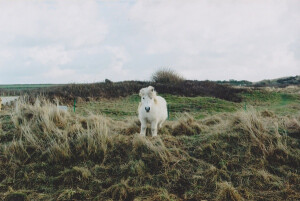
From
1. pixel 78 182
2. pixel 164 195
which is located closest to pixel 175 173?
pixel 164 195

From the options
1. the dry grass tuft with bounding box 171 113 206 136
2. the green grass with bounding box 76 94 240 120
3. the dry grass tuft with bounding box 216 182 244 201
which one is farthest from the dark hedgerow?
the dry grass tuft with bounding box 216 182 244 201

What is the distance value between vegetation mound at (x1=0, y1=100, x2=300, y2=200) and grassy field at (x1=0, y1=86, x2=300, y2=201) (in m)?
0.02

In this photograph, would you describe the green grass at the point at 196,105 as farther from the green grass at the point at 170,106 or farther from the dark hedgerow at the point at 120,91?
the dark hedgerow at the point at 120,91

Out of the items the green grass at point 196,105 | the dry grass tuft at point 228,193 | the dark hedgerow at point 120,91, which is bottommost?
the dry grass tuft at point 228,193

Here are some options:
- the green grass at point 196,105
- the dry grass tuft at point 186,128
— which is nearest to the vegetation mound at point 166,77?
the green grass at point 196,105

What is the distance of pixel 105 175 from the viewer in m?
5.38

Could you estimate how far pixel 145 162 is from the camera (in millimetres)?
5699

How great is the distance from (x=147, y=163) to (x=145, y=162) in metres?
0.05

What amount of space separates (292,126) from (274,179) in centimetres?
246

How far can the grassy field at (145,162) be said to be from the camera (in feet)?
16.0

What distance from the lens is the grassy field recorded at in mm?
4879

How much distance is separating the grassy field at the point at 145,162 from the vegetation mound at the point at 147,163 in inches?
0.7

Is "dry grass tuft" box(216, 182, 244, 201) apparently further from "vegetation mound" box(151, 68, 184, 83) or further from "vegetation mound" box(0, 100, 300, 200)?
"vegetation mound" box(151, 68, 184, 83)

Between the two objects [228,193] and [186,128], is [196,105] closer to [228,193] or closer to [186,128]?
[186,128]
